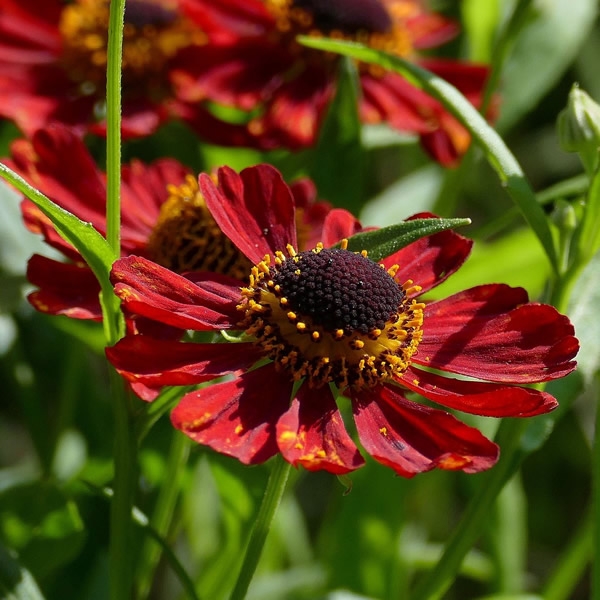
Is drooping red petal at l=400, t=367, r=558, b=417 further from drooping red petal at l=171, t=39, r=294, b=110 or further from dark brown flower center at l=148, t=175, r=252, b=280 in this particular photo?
drooping red petal at l=171, t=39, r=294, b=110

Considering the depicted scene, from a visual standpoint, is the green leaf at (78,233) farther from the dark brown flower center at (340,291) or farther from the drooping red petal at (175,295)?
the dark brown flower center at (340,291)

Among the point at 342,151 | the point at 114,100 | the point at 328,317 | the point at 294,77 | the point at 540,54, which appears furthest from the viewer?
the point at 540,54

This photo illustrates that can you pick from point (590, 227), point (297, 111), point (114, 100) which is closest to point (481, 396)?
point (590, 227)

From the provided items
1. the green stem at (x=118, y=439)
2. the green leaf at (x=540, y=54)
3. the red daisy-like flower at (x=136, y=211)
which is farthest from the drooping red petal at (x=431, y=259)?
the green leaf at (x=540, y=54)

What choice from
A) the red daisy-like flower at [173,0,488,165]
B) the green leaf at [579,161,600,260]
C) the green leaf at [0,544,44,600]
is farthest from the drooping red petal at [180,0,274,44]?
the green leaf at [0,544,44,600]

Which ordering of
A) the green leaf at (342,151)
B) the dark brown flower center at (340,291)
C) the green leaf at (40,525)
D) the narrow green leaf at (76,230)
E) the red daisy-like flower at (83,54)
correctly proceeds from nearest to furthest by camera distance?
the narrow green leaf at (76,230) < the dark brown flower center at (340,291) < the green leaf at (40,525) < the green leaf at (342,151) < the red daisy-like flower at (83,54)

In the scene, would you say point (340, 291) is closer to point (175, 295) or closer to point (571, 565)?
point (175, 295)

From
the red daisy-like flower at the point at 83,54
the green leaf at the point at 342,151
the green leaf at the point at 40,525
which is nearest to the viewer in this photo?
the green leaf at the point at 40,525
